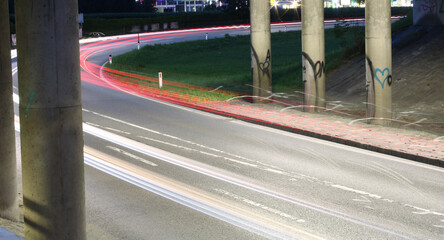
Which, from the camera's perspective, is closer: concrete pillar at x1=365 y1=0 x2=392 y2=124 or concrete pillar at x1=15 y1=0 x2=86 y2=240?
concrete pillar at x1=15 y1=0 x2=86 y2=240

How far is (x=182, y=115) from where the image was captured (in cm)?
2261

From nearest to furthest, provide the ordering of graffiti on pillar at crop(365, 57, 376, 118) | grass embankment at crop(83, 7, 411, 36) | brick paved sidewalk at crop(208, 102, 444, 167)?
brick paved sidewalk at crop(208, 102, 444, 167) < graffiti on pillar at crop(365, 57, 376, 118) < grass embankment at crop(83, 7, 411, 36)

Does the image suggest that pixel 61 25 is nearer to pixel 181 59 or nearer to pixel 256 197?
pixel 256 197

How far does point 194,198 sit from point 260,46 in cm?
1447

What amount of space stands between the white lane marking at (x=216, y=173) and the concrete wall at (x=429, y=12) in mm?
17680

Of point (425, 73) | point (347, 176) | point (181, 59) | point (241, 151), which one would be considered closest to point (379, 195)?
point (347, 176)

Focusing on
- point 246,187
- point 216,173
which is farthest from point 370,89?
point 246,187

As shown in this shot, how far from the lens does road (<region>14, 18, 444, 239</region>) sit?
9781mm

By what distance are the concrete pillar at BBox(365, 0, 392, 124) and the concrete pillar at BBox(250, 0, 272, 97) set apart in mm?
6106

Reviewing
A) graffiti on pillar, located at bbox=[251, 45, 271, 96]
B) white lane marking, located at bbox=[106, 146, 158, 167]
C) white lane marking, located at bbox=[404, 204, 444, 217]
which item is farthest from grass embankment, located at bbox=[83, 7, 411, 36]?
white lane marking, located at bbox=[404, 204, 444, 217]

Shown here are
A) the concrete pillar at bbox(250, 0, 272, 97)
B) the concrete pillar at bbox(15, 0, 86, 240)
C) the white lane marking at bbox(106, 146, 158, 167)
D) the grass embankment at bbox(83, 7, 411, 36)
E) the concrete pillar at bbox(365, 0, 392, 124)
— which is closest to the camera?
the concrete pillar at bbox(15, 0, 86, 240)

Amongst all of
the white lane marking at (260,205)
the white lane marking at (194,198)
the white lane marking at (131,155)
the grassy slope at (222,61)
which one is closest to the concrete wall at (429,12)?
the grassy slope at (222,61)

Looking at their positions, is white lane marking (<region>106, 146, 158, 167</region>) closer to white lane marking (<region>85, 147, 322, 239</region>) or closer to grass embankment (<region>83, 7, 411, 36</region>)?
white lane marking (<region>85, 147, 322, 239</region>)

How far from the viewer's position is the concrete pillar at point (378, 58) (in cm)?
1912
